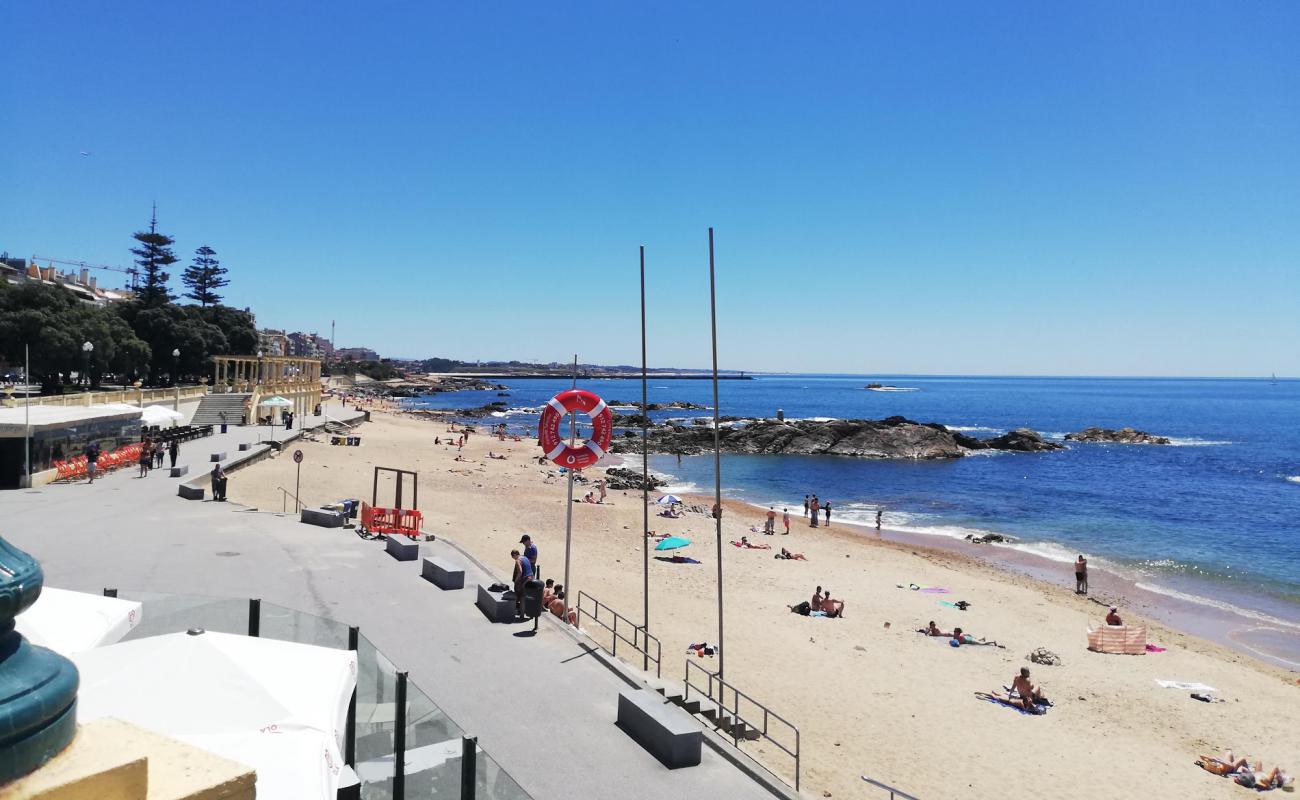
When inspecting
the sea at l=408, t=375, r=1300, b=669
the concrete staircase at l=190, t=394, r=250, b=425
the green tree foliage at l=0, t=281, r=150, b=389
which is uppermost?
the green tree foliage at l=0, t=281, r=150, b=389

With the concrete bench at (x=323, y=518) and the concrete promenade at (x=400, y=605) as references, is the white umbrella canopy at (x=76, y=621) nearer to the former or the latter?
the concrete promenade at (x=400, y=605)

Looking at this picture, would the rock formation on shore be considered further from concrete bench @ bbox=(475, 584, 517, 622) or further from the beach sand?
concrete bench @ bbox=(475, 584, 517, 622)

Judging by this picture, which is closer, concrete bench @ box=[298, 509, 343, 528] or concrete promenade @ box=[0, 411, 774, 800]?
concrete promenade @ box=[0, 411, 774, 800]

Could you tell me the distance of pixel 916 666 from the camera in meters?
15.9

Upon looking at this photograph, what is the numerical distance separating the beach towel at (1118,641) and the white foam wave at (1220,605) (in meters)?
7.16

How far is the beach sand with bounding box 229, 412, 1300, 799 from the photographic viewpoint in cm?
1162

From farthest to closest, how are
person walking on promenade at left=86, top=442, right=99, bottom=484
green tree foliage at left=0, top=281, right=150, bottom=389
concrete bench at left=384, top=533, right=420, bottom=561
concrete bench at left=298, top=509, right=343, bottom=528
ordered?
green tree foliage at left=0, top=281, right=150, bottom=389 → person walking on promenade at left=86, top=442, right=99, bottom=484 → concrete bench at left=298, top=509, right=343, bottom=528 → concrete bench at left=384, top=533, right=420, bottom=561

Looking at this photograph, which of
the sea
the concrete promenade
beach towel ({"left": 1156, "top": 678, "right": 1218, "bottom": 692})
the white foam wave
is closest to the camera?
the concrete promenade

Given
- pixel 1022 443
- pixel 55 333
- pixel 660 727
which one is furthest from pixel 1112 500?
pixel 55 333

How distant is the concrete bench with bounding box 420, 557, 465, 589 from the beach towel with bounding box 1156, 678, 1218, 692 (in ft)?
47.3

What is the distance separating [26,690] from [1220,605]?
2945 cm

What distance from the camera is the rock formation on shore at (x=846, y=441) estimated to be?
6312cm

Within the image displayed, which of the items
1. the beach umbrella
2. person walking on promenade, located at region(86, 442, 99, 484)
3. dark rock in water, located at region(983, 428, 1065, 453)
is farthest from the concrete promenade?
dark rock in water, located at region(983, 428, 1065, 453)

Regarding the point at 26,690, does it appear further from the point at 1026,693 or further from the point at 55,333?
the point at 55,333
